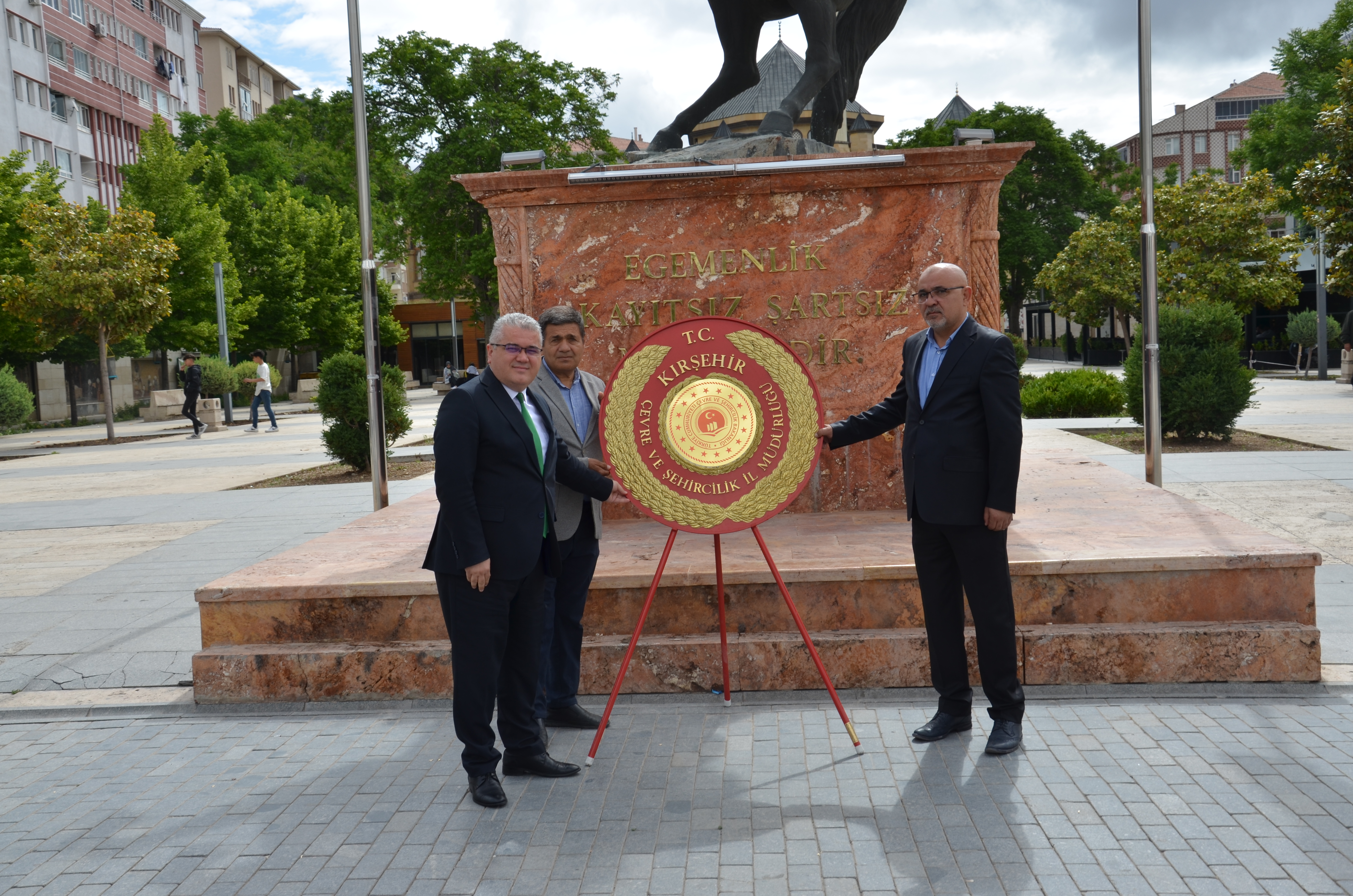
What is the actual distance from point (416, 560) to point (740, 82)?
15.2ft

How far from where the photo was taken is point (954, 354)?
4.41m

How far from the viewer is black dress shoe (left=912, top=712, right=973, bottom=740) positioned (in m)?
4.50

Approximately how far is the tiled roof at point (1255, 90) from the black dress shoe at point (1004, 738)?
4005 inches

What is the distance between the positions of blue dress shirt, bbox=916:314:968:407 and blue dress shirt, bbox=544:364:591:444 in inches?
58.5

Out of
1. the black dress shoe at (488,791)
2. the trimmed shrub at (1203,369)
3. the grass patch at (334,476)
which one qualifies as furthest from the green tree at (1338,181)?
the black dress shoe at (488,791)

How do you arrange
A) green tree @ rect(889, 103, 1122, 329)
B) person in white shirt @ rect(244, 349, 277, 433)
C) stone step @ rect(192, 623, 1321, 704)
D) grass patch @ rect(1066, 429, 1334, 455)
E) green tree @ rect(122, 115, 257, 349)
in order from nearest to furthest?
stone step @ rect(192, 623, 1321, 704) → grass patch @ rect(1066, 429, 1334, 455) → person in white shirt @ rect(244, 349, 277, 433) → green tree @ rect(122, 115, 257, 349) → green tree @ rect(889, 103, 1122, 329)

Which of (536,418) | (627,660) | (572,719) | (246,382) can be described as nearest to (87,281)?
(246,382)

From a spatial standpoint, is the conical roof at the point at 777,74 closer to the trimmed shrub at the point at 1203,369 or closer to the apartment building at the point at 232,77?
the trimmed shrub at the point at 1203,369

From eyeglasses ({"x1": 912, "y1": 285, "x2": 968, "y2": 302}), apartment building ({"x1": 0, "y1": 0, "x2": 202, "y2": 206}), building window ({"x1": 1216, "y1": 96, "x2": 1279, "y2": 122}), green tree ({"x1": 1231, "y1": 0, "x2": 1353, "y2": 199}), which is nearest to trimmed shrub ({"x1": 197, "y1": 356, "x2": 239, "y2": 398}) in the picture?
apartment building ({"x1": 0, "y1": 0, "x2": 202, "y2": 206})

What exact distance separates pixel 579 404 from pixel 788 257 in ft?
8.59

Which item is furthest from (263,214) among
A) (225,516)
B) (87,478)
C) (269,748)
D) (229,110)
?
(269,748)

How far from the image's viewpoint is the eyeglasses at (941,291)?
440 cm

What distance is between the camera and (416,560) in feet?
19.7

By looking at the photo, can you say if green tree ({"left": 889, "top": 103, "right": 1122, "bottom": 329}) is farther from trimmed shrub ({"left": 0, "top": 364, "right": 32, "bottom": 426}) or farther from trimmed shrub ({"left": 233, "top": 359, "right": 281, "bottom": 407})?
trimmed shrub ({"left": 0, "top": 364, "right": 32, "bottom": 426})
